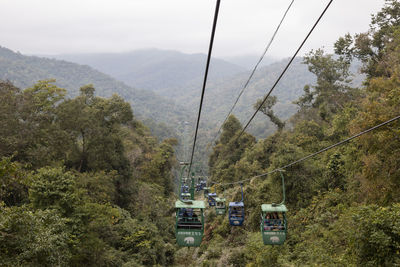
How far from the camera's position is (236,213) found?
13.8 m

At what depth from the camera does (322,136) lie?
2377 centimetres

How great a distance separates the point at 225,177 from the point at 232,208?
19.6 meters

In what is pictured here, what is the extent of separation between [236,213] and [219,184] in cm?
565

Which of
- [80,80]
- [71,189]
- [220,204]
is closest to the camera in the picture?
[71,189]

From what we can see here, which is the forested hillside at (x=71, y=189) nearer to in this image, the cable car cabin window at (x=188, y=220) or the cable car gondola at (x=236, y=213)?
the cable car cabin window at (x=188, y=220)

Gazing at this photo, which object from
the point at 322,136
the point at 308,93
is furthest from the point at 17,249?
the point at 308,93

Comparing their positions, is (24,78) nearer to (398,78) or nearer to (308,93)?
(308,93)

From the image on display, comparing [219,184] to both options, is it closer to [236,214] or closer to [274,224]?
[236,214]

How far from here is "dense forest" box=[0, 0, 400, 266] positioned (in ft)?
29.9

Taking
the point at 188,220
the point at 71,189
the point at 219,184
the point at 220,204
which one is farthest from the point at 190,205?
the point at 219,184

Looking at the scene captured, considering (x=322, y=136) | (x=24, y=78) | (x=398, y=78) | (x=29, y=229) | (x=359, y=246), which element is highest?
(x=24, y=78)

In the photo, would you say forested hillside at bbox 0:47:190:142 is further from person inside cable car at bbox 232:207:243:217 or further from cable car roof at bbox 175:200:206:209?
cable car roof at bbox 175:200:206:209

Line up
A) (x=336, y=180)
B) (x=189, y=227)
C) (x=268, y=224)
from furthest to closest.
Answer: (x=336, y=180) < (x=268, y=224) < (x=189, y=227)

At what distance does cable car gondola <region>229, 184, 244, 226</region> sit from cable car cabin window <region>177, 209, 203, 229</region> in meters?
3.42
